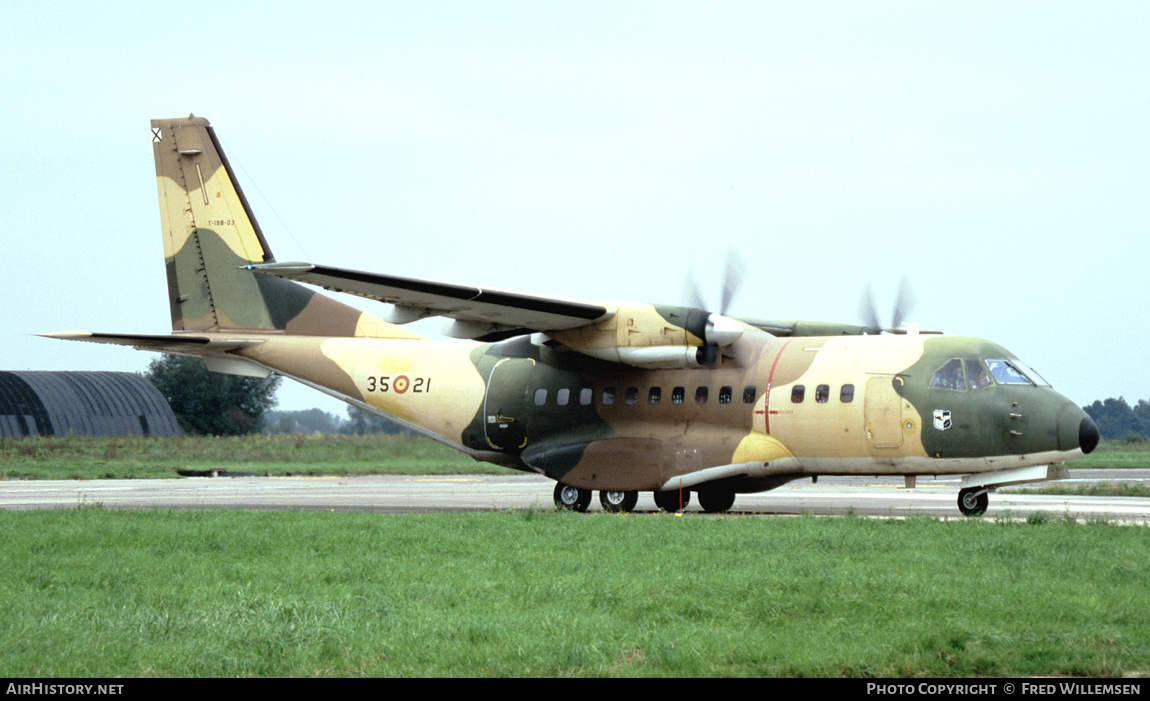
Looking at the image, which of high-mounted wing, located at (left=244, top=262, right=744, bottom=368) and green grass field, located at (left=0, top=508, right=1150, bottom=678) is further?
high-mounted wing, located at (left=244, top=262, right=744, bottom=368)

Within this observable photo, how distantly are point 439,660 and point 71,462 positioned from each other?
38.7 m

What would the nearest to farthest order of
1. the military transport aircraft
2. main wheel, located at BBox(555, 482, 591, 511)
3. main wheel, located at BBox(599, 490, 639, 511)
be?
the military transport aircraft
main wheel, located at BBox(599, 490, 639, 511)
main wheel, located at BBox(555, 482, 591, 511)

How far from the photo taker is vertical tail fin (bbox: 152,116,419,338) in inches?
934

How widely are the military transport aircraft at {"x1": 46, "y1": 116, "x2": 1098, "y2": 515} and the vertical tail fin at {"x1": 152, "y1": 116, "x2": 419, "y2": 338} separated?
0.11 ft

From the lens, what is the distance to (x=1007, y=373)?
18.0m

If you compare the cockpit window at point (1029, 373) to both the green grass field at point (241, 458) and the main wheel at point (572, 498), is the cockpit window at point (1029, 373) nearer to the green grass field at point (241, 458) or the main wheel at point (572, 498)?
the main wheel at point (572, 498)

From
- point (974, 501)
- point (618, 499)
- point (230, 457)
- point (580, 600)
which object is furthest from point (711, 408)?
point (230, 457)

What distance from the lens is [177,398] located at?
67.7m

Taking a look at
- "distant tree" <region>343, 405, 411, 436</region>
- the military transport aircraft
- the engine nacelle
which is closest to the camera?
the military transport aircraft

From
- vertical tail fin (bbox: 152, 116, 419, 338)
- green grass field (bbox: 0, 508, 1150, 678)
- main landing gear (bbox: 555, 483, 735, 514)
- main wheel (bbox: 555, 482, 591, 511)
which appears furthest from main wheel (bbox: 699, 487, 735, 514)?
vertical tail fin (bbox: 152, 116, 419, 338)

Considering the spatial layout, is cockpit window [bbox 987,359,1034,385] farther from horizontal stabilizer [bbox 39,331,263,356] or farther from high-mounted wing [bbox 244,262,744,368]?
horizontal stabilizer [bbox 39,331,263,356]

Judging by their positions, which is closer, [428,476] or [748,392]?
[748,392]

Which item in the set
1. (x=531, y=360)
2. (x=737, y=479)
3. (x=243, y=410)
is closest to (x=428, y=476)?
(x=531, y=360)
